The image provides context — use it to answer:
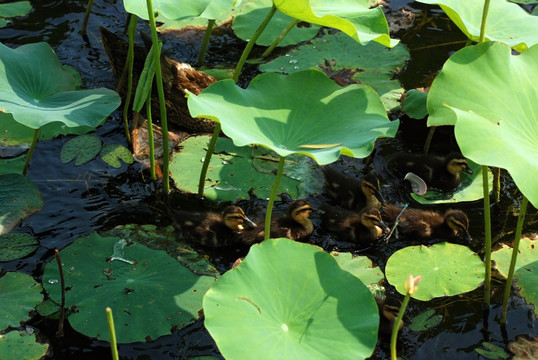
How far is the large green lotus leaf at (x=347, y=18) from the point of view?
413 cm

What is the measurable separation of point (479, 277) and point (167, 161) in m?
2.26

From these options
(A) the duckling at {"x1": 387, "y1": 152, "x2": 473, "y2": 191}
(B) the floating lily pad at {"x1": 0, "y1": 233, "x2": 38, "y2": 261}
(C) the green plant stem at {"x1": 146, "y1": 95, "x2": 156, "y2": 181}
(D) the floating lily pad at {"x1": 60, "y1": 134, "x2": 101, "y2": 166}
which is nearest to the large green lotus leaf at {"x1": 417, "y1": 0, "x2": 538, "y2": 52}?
(A) the duckling at {"x1": 387, "y1": 152, "x2": 473, "y2": 191}

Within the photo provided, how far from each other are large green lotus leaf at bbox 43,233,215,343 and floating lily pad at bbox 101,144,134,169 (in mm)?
1060

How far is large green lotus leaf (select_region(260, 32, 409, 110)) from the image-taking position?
6324 mm

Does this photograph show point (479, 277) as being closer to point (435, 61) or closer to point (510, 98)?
point (510, 98)

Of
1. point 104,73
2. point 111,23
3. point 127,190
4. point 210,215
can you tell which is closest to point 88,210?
point 127,190

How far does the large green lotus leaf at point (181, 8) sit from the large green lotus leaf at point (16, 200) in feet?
4.64

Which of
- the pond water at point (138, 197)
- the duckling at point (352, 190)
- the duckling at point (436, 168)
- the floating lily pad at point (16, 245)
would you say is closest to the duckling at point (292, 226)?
the pond water at point (138, 197)

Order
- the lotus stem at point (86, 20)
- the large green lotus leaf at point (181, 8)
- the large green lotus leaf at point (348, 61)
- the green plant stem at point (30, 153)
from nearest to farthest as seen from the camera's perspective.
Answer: the large green lotus leaf at point (181, 8) → the green plant stem at point (30, 153) → the large green lotus leaf at point (348, 61) → the lotus stem at point (86, 20)

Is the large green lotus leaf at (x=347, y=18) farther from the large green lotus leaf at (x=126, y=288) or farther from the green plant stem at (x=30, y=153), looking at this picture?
the green plant stem at (x=30, y=153)

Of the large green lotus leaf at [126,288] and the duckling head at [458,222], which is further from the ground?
the large green lotus leaf at [126,288]

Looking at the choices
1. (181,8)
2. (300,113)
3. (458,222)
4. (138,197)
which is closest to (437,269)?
(458,222)

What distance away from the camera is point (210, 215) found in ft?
→ 16.4

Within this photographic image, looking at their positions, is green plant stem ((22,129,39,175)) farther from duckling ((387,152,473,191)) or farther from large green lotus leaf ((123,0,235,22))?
duckling ((387,152,473,191))
